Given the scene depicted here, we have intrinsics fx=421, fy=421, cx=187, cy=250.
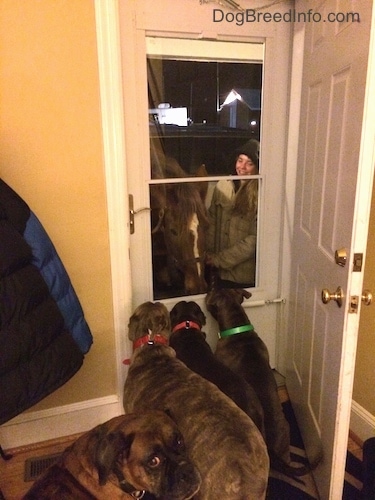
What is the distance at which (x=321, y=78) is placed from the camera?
5.27 ft

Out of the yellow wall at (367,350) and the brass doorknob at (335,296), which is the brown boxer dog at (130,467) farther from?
the yellow wall at (367,350)

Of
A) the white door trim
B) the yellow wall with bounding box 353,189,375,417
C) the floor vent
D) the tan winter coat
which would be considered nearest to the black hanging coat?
the white door trim

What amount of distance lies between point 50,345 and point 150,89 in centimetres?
117

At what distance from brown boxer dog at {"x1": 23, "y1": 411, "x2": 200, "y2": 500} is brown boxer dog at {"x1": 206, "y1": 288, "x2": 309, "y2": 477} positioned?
586 mm

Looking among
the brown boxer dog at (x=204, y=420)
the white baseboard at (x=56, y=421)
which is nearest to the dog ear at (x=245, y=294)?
the brown boxer dog at (x=204, y=420)

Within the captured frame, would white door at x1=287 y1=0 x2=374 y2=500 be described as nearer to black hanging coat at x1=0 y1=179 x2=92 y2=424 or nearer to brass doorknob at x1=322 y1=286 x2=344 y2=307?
brass doorknob at x1=322 y1=286 x2=344 y2=307

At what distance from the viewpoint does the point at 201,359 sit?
5.85 ft

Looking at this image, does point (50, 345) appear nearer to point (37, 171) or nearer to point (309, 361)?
point (37, 171)

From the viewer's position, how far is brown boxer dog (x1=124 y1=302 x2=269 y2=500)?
125cm

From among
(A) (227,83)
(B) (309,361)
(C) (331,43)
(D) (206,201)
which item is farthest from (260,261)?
(C) (331,43)

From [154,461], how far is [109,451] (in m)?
0.14

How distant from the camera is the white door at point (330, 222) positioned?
125cm

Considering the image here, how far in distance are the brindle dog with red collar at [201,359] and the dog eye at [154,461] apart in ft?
Answer: 1.57

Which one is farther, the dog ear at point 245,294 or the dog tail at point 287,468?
the dog ear at point 245,294
